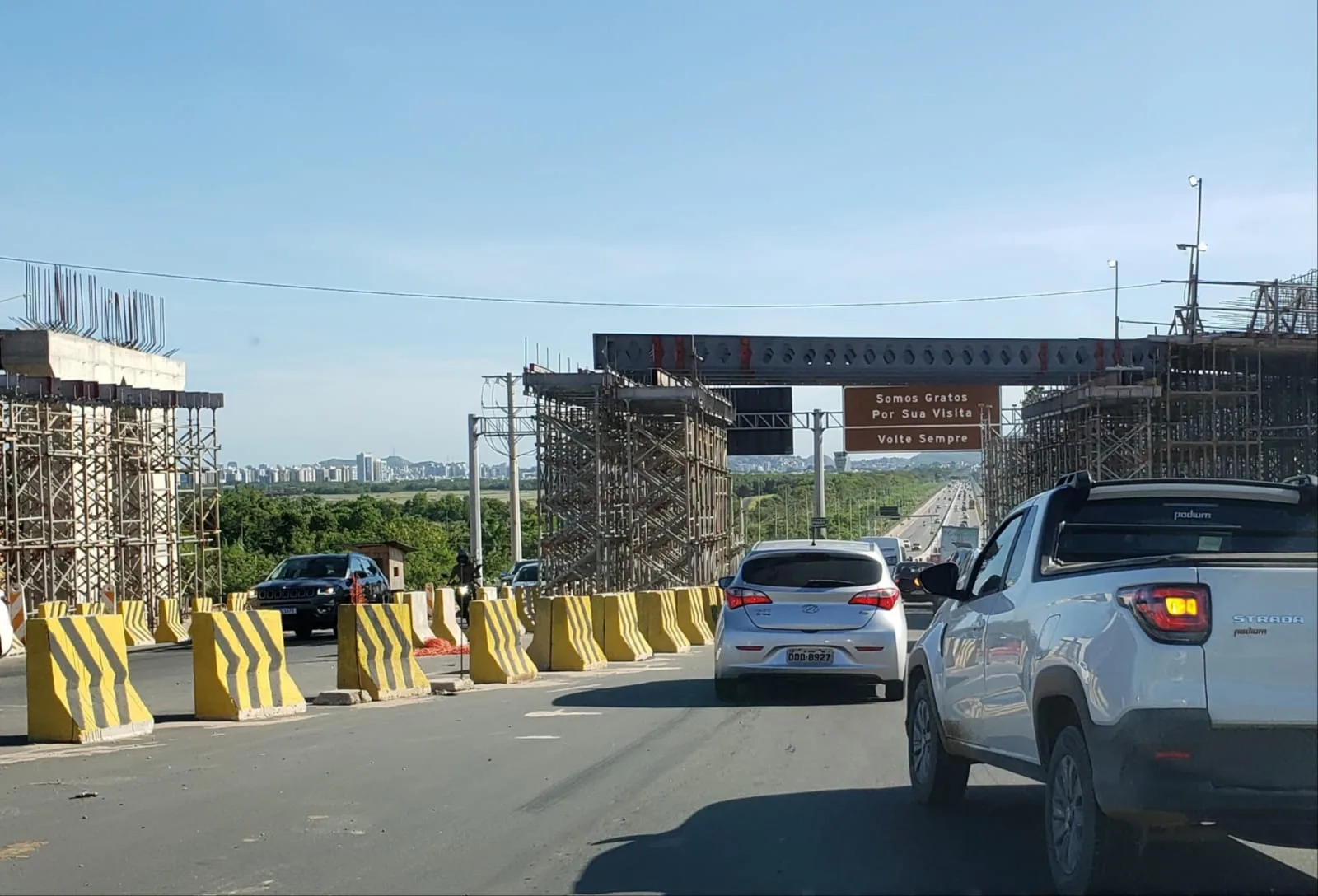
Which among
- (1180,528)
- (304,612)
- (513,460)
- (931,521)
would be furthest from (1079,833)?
(931,521)

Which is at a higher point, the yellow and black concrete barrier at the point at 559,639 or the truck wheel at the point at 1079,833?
the truck wheel at the point at 1079,833

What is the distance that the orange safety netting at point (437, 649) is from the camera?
2614 cm

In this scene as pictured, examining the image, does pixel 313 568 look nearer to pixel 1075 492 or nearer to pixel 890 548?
pixel 890 548

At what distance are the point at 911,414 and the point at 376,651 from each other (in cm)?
3440

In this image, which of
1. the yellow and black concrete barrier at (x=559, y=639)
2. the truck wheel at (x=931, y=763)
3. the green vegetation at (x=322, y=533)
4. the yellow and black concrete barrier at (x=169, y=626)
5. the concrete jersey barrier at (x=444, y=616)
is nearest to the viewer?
the truck wheel at (x=931, y=763)

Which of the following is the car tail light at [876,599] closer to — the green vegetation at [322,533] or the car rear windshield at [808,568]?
the car rear windshield at [808,568]

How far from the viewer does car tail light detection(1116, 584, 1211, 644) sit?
535cm

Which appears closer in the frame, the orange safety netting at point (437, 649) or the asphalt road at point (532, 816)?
the asphalt road at point (532, 816)

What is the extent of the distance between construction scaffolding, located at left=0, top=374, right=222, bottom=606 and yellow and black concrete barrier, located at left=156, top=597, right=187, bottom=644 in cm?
313

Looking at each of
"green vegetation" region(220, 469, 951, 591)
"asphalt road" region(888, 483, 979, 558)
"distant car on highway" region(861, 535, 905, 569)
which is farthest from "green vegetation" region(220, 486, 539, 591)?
"asphalt road" region(888, 483, 979, 558)

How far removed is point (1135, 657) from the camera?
5.46m

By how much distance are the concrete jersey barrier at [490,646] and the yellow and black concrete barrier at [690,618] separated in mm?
8484

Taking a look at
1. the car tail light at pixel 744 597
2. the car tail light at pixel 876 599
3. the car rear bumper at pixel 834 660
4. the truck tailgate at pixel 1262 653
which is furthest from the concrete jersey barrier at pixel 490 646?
the truck tailgate at pixel 1262 653

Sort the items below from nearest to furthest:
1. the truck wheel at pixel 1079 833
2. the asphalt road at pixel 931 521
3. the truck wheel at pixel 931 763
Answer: the truck wheel at pixel 1079 833, the truck wheel at pixel 931 763, the asphalt road at pixel 931 521
